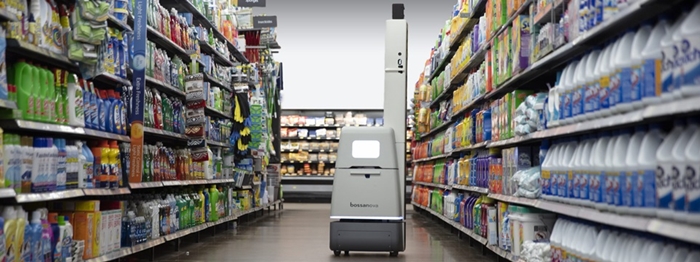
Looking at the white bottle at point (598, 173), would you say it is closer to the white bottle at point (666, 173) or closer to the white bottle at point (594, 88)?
the white bottle at point (594, 88)

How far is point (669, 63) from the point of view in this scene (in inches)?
97.9

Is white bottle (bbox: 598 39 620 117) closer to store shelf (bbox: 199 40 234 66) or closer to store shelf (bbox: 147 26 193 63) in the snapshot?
store shelf (bbox: 147 26 193 63)

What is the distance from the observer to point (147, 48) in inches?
246

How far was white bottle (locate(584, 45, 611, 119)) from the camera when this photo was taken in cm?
328

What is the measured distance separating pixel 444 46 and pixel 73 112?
20.9 feet

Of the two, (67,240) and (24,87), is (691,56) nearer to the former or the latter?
(24,87)

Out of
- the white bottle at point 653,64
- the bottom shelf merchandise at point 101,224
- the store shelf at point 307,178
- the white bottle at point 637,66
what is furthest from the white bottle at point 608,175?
the store shelf at point 307,178

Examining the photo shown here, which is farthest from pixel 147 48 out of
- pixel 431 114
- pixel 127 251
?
pixel 431 114

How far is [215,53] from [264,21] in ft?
9.71

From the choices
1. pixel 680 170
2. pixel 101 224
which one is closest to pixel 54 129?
pixel 101 224

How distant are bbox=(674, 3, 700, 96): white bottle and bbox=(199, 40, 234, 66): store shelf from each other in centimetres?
657

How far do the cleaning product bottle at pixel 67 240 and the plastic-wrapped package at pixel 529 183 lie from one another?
103 inches

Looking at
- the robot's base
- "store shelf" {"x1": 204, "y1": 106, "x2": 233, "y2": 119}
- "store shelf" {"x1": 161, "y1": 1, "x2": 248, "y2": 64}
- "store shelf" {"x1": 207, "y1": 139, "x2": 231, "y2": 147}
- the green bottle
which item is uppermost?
"store shelf" {"x1": 161, "y1": 1, "x2": 248, "y2": 64}

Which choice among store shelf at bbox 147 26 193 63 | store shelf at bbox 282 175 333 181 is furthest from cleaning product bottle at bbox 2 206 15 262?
store shelf at bbox 282 175 333 181
